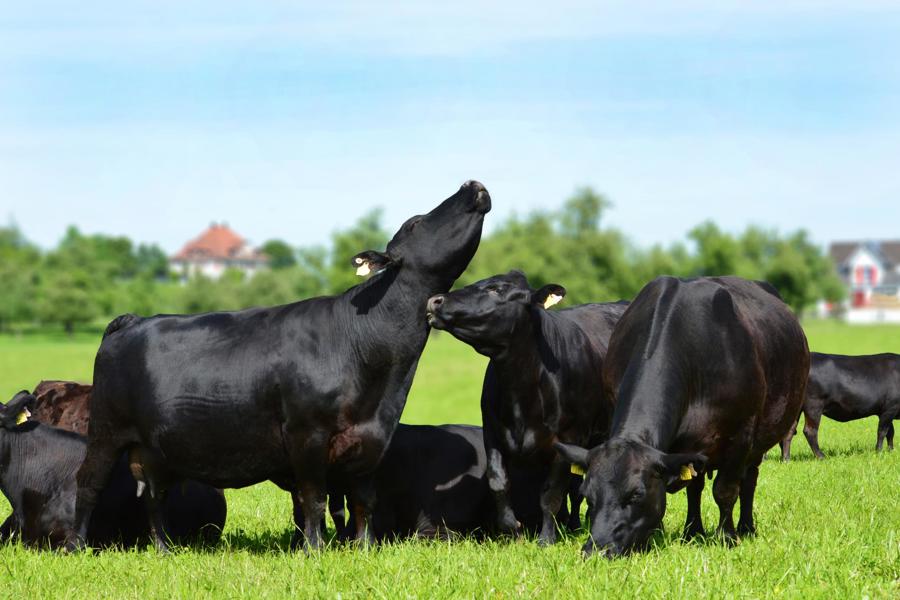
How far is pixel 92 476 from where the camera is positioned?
354 inches

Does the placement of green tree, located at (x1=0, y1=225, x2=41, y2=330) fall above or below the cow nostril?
below

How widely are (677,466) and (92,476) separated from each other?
481cm

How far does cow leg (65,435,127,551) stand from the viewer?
354 inches

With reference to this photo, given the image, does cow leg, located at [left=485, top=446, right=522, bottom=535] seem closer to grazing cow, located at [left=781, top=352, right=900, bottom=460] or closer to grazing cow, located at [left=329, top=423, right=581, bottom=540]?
grazing cow, located at [left=329, top=423, right=581, bottom=540]

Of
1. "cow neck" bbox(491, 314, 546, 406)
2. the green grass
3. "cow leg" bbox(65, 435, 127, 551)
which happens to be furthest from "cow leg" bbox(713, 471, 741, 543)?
"cow leg" bbox(65, 435, 127, 551)

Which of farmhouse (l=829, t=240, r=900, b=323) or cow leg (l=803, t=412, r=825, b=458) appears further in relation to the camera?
farmhouse (l=829, t=240, r=900, b=323)

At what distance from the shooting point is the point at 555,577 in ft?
21.8


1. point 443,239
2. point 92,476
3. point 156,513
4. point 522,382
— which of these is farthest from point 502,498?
point 92,476

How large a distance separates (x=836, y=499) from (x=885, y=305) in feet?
413

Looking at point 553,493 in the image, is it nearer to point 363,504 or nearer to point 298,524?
point 363,504

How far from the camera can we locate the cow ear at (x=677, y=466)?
718cm

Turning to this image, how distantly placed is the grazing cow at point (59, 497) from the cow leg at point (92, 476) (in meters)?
0.15

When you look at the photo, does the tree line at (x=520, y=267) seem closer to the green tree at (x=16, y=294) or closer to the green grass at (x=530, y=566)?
the green tree at (x=16, y=294)

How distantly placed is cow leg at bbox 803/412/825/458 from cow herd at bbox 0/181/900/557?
256 inches
